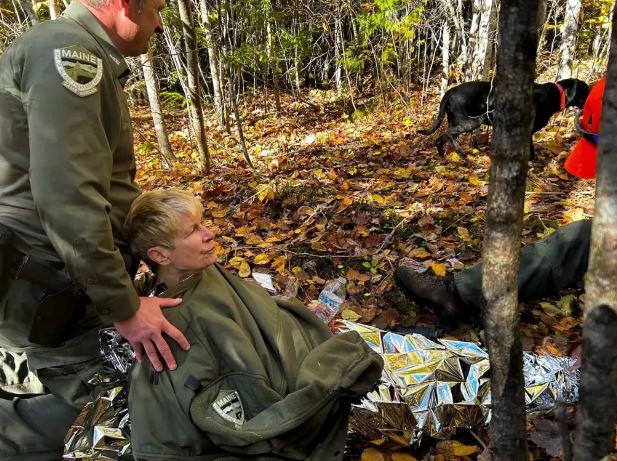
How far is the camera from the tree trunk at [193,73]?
580 cm

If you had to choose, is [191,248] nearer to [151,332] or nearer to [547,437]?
[151,332]

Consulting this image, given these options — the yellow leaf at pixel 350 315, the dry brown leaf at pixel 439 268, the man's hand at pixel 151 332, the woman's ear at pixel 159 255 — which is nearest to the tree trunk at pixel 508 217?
the man's hand at pixel 151 332

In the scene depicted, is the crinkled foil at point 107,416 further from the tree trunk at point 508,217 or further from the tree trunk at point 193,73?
the tree trunk at point 193,73

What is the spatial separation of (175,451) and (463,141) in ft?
22.7

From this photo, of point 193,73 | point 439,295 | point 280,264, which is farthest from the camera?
point 193,73

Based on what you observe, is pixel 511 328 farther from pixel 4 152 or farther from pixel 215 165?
pixel 215 165

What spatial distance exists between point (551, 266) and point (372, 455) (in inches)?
65.1

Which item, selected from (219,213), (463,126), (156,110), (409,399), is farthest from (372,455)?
(156,110)

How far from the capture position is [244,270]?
3.81 m

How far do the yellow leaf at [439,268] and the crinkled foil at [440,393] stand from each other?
1.18m

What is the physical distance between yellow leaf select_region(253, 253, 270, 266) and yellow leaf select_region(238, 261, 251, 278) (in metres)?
0.08

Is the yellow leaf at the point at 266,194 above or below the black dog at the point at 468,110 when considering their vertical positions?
below

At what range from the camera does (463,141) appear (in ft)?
24.5

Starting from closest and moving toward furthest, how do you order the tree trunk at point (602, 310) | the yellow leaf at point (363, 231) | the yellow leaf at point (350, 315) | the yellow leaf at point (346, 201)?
1. the tree trunk at point (602, 310)
2. the yellow leaf at point (350, 315)
3. the yellow leaf at point (363, 231)
4. the yellow leaf at point (346, 201)
